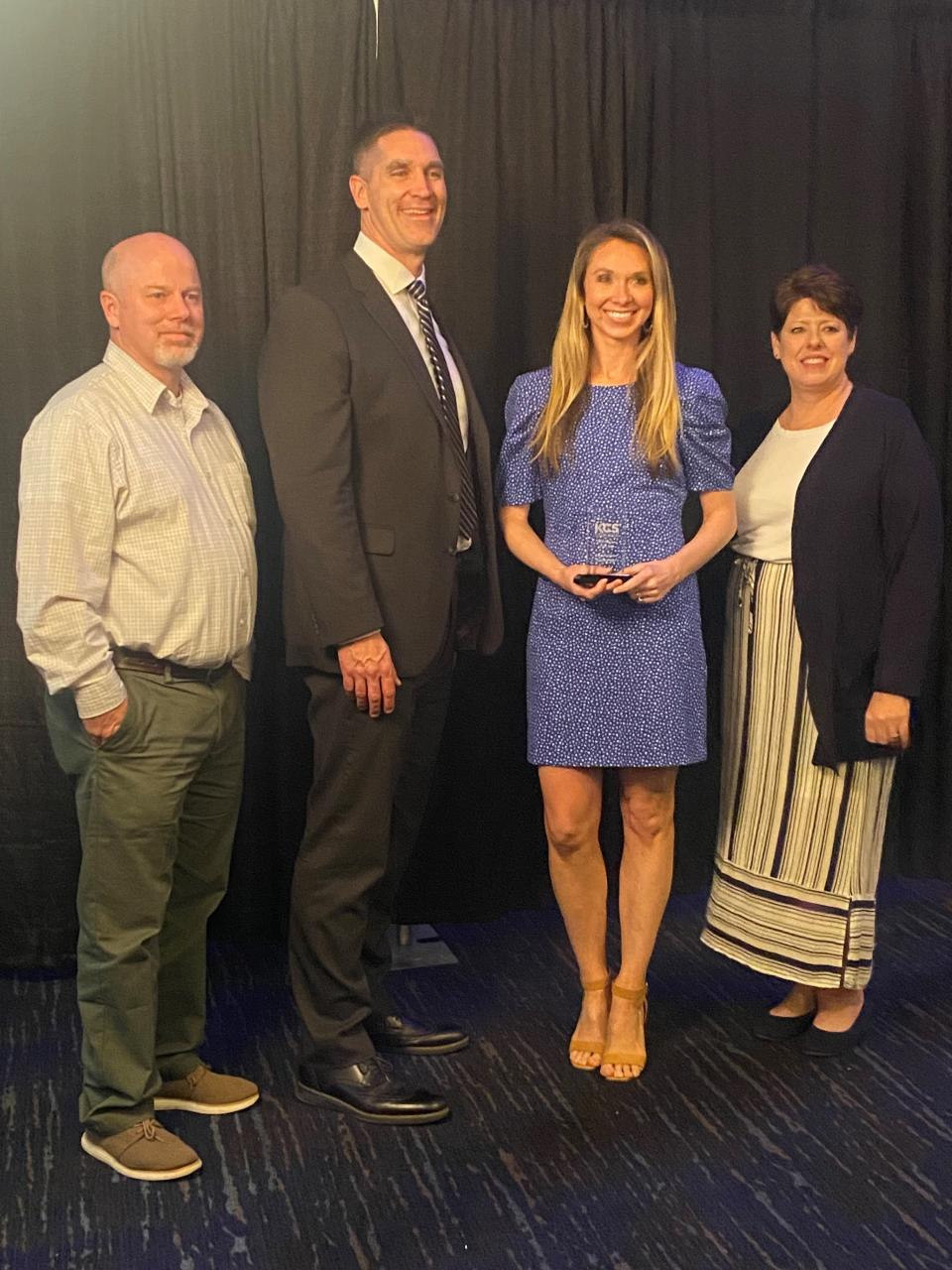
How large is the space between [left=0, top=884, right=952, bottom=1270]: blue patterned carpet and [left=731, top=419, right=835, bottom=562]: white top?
1102 millimetres

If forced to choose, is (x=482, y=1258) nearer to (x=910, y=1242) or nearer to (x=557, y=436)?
(x=910, y=1242)

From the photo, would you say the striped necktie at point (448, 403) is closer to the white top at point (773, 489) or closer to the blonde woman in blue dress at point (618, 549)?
the blonde woman in blue dress at point (618, 549)

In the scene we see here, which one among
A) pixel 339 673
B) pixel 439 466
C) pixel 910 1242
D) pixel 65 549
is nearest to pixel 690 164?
pixel 439 466

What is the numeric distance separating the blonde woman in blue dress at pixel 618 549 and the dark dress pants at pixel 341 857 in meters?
0.31

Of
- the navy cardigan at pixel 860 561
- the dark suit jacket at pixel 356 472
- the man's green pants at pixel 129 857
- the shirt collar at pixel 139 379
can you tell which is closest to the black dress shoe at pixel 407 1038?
the man's green pants at pixel 129 857

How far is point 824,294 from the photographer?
2.92 metres

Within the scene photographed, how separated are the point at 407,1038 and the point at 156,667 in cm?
106

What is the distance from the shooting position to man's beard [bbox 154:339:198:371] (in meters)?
2.51

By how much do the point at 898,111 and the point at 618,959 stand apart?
2471mm

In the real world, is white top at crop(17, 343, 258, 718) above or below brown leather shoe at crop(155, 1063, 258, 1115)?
above

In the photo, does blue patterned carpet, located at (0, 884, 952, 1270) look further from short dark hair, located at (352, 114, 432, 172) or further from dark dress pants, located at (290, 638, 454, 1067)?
short dark hair, located at (352, 114, 432, 172)

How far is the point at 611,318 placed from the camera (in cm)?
279

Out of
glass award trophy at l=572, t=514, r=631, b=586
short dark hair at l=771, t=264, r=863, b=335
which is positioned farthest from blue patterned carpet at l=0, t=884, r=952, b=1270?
short dark hair at l=771, t=264, r=863, b=335

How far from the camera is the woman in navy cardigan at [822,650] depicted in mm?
2877
